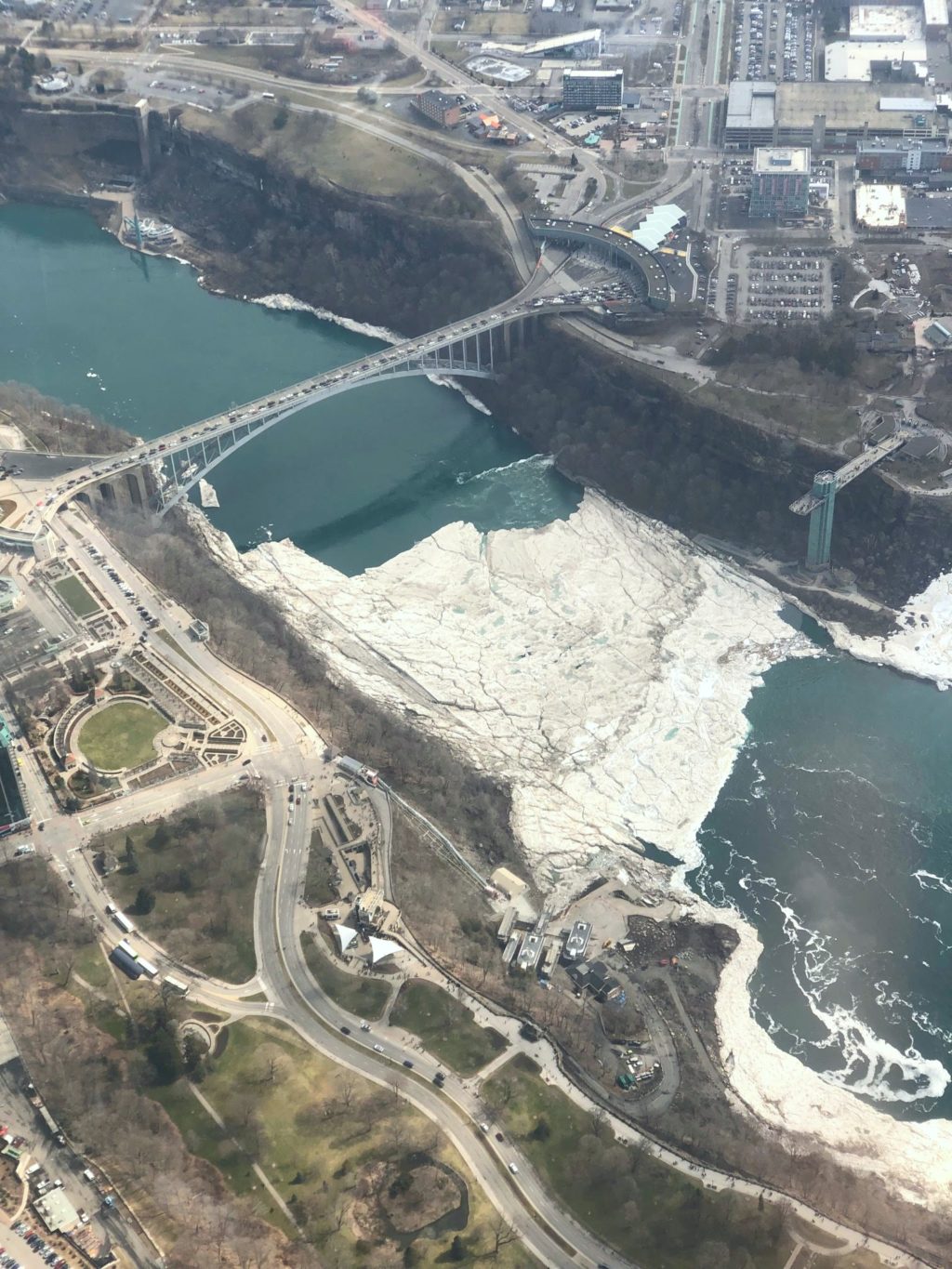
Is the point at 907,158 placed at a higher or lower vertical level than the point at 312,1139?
higher

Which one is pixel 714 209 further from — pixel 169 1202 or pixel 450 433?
pixel 169 1202

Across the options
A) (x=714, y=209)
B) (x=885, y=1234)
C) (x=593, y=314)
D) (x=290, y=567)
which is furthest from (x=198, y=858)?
(x=714, y=209)

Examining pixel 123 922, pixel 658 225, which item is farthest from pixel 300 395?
pixel 123 922

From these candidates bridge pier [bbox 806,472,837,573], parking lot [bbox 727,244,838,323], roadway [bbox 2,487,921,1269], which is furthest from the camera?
parking lot [bbox 727,244,838,323]

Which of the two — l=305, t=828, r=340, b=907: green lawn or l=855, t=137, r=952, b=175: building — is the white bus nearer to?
l=305, t=828, r=340, b=907: green lawn

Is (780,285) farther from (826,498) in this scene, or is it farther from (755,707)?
(755,707)

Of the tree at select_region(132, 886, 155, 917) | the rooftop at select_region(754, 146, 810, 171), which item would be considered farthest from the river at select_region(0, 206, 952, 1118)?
the rooftop at select_region(754, 146, 810, 171)
